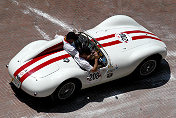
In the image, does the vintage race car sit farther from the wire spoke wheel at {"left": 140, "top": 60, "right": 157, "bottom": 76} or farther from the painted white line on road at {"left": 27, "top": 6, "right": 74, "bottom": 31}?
the painted white line on road at {"left": 27, "top": 6, "right": 74, "bottom": 31}

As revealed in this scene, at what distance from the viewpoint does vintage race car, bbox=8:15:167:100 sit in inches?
298

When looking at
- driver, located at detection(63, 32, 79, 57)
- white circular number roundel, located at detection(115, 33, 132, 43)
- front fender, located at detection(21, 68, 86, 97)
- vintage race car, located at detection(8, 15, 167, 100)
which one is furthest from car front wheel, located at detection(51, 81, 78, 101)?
white circular number roundel, located at detection(115, 33, 132, 43)

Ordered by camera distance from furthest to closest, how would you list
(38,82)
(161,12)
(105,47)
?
(161,12)
(105,47)
(38,82)

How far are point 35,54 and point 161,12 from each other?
6.11m

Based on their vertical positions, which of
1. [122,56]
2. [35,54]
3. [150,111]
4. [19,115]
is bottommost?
[150,111]

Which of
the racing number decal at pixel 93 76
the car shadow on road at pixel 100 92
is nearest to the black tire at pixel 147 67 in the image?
the car shadow on road at pixel 100 92

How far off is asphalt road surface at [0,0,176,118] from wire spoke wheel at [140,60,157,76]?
22 cm

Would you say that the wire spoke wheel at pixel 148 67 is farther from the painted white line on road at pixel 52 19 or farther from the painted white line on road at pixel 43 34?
the painted white line on road at pixel 43 34

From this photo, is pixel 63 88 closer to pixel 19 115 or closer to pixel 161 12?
pixel 19 115

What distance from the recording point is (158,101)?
27.8ft

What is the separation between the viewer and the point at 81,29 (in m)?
11.1

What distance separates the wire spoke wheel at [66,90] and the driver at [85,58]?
1.78ft

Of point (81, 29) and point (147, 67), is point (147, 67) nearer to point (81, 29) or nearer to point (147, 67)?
point (147, 67)

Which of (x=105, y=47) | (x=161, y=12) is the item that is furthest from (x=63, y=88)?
(x=161, y=12)
